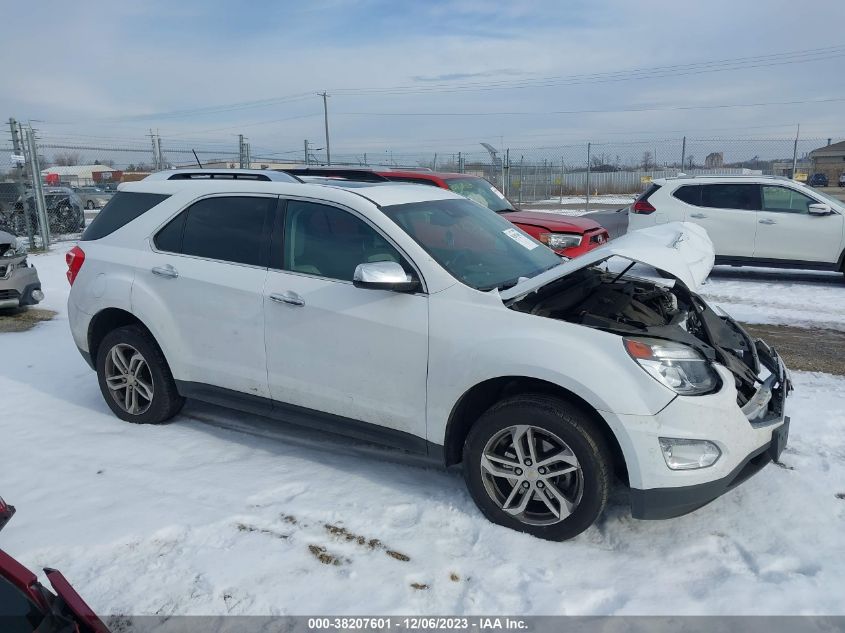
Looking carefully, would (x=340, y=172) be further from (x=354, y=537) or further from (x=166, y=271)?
(x=354, y=537)

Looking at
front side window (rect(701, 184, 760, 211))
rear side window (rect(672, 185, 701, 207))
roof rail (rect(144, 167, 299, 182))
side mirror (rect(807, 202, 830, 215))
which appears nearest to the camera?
roof rail (rect(144, 167, 299, 182))

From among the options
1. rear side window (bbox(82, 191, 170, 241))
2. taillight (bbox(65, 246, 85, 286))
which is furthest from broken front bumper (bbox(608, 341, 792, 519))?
taillight (bbox(65, 246, 85, 286))

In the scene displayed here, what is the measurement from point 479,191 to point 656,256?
6.31 m

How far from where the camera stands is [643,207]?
1177 centimetres

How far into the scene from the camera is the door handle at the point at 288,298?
397cm

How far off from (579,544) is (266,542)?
154 cm

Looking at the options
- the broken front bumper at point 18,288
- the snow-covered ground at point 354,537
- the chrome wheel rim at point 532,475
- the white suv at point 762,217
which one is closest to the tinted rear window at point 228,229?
the snow-covered ground at point 354,537

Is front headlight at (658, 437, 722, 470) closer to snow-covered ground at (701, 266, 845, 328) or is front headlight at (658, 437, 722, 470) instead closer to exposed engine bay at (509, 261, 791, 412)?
exposed engine bay at (509, 261, 791, 412)

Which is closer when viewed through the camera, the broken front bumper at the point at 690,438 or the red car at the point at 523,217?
the broken front bumper at the point at 690,438

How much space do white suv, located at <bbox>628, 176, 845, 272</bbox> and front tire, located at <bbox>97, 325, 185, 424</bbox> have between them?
913 cm

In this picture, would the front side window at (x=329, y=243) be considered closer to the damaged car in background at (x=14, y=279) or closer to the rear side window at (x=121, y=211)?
the rear side window at (x=121, y=211)

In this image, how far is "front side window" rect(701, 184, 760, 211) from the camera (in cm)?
1105

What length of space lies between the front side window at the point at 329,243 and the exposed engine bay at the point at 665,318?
92 centimetres

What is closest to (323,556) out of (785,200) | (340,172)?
(340,172)
